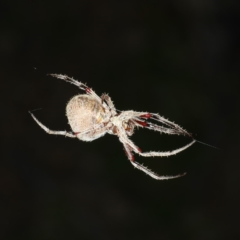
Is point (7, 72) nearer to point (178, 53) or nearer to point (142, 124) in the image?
point (178, 53)

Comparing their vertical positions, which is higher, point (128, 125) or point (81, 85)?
point (81, 85)

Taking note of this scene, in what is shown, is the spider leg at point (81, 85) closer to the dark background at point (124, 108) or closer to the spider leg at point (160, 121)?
the spider leg at point (160, 121)

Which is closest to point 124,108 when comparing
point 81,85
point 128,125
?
point 128,125

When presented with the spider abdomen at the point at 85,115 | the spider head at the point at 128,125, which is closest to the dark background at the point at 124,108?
the spider head at the point at 128,125

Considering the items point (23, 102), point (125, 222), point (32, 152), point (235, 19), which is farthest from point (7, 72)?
point (235, 19)

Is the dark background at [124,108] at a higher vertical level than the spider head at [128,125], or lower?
lower

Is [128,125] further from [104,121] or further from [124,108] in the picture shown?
[124,108]

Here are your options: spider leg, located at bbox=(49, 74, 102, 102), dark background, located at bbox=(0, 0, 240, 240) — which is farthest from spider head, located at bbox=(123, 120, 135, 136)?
dark background, located at bbox=(0, 0, 240, 240)
